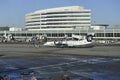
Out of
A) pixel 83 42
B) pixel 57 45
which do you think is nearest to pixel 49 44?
pixel 57 45

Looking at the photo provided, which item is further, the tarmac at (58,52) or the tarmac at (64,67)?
the tarmac at (58,52)

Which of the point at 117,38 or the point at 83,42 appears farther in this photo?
the point at 117,38

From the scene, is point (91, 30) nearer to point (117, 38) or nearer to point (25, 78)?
point (117, 38)

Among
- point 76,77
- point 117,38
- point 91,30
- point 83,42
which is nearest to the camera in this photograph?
point 76,77

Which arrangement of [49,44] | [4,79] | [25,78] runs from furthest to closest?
[49,44] < [25,78] < [4,79]

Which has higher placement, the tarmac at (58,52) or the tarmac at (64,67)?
the tarmac at (64,67)

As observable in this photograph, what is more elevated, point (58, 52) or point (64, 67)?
point (64, 67)

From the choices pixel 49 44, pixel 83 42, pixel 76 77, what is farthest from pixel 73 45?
pixel 76 77

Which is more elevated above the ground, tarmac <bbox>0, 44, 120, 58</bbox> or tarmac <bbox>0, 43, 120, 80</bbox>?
tarmac <bbox>0, 43, 120, 80</bbox>

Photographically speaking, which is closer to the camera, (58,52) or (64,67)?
(64,67)

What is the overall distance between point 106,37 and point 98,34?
5.72m

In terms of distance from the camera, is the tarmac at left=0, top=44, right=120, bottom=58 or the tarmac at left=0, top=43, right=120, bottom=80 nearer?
the tarmac at left=0, top=43, right=120, bottom=80

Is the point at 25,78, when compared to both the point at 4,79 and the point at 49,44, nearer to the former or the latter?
the point at 4,79

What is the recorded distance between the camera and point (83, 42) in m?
110
